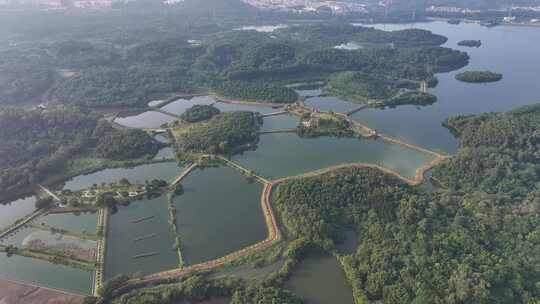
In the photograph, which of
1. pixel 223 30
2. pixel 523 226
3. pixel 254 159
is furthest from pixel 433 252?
pixel 223 30

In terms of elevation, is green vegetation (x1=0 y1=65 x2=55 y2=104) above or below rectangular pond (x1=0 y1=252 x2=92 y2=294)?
above

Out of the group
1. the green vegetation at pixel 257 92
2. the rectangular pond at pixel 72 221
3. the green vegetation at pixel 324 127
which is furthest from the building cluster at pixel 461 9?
the rectangular pond at pixel 72 221

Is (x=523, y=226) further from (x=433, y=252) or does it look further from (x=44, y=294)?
(x=44, y=294)

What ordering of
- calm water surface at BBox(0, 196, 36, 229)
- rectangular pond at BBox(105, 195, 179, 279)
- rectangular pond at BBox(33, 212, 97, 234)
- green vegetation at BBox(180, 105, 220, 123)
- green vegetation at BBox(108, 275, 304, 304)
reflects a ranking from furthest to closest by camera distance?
green vegetation at BBox(180, 105, 220, 123)
calm water surface at BBox(0, 196, 36, 229)
rectangular pond at BBox(33, 212, 97, 234)
rectangular pond at BBox(105, 195, 179, 279)
green vegetation at BBox(108, 275, 304, 304)

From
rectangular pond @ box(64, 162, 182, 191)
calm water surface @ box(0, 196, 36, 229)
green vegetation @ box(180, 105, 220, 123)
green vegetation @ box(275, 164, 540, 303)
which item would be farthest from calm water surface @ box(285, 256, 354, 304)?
green vegetation @ box(180, 105, 220, 123)

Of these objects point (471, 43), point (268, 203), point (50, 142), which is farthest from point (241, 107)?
point (471, 43)

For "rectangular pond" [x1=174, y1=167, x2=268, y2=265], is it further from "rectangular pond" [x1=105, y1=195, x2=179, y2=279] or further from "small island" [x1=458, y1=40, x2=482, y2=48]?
"small island" [x1=458, y1=40, x2=482, y2=48]
